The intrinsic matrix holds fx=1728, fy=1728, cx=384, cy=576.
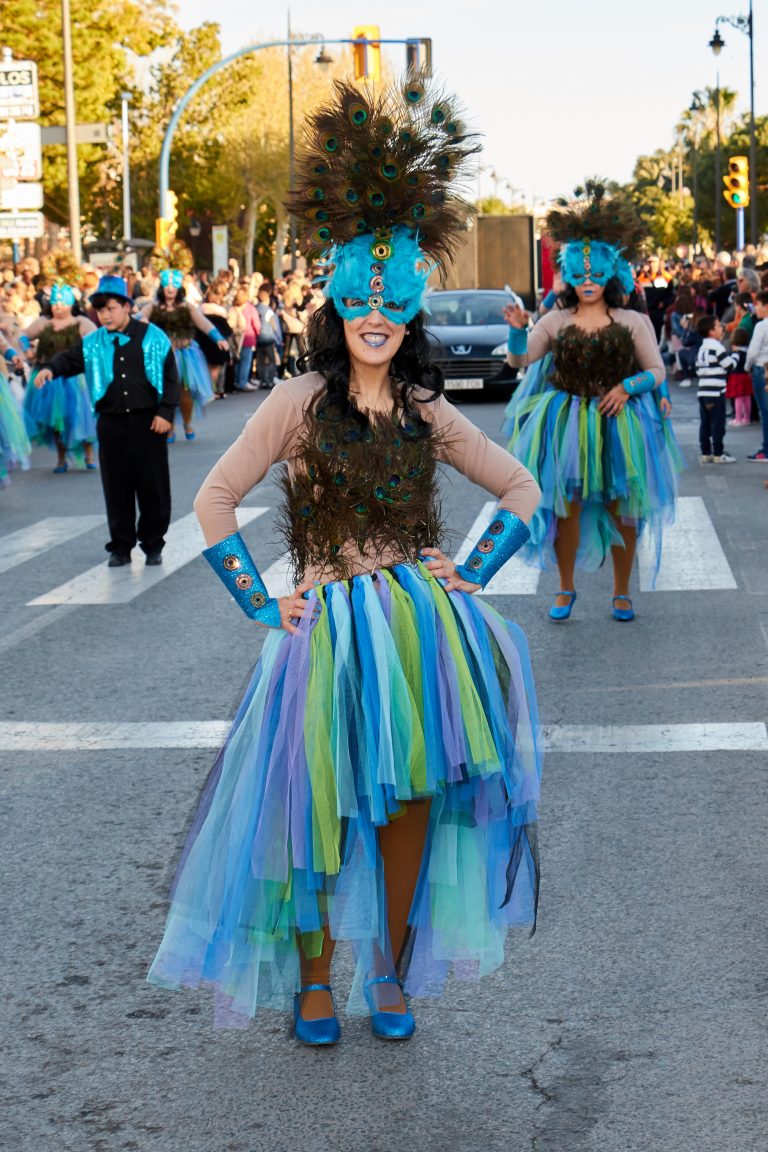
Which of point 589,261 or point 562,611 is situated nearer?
point 589,261

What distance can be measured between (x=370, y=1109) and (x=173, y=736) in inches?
140

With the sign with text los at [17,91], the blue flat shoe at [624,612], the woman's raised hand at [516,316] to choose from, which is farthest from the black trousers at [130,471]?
the sign with text los at [17,91]

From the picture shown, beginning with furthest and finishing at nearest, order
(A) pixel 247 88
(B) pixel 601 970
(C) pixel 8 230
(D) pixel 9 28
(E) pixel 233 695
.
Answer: (A) pixel 247 88 → (D) pixel 9 28 → (C) pixel 8 230 → (E) pixel 233 695 → (B) pixel 601 970

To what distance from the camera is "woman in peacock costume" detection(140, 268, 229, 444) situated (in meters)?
19.6

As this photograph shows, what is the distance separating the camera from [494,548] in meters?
4.23

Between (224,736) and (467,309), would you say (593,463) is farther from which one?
(467,309)

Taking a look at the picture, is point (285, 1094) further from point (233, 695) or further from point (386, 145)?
point (233, 695)

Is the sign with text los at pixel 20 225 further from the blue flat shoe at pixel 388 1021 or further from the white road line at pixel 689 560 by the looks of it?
the blue flat shoe at pixel 388 1021

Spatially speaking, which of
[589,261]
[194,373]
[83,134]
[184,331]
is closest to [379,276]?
[589,261]

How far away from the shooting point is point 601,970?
459cm

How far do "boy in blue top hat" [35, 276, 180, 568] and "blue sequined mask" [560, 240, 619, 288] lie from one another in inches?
149

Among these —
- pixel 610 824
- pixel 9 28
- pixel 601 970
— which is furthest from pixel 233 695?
pixel 9 28

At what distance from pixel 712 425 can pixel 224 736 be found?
10.6m

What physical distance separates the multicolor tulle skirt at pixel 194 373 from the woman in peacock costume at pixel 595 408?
10983 mm
